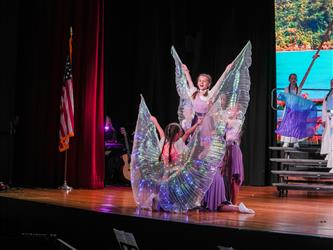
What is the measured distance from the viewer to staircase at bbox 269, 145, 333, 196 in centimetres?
916

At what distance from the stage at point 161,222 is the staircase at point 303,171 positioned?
0.67 metres

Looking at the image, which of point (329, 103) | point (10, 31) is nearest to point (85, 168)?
point (10, 31)

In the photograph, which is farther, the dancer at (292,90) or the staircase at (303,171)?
the dancer at (292,90)

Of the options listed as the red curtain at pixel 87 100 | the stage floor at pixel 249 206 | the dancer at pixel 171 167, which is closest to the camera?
the stage floor at pixel 249 206

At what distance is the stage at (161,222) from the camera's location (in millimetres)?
4766

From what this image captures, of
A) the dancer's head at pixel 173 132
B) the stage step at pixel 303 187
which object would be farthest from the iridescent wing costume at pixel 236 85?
the stage step at pixel 303 187

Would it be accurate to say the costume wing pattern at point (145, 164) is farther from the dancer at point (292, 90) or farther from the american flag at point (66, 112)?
the dancer at point (292, 90)

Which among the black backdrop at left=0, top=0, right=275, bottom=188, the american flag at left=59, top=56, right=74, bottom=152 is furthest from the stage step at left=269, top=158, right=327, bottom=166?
the american flag at left=59, top=56, right=74, bottom=152

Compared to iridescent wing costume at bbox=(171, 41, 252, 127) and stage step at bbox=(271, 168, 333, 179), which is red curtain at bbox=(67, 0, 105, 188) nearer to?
stage step at bbox=(271, 168, 333, 179)

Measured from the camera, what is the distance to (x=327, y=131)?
31.6ft

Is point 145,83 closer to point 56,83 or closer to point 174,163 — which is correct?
point 56,83

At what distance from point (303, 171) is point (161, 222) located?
15.6ft

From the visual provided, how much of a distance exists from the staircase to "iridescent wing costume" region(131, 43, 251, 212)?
9.60 ft

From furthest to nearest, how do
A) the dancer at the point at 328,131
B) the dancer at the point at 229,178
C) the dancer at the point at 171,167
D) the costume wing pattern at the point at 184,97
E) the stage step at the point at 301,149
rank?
the stage step at the point at 301,149, the dancer at the point at 328,131, the costume wing pattern at the point at 184,97, the dancer at the point at 229,178, the dancer at the point at 171,167
